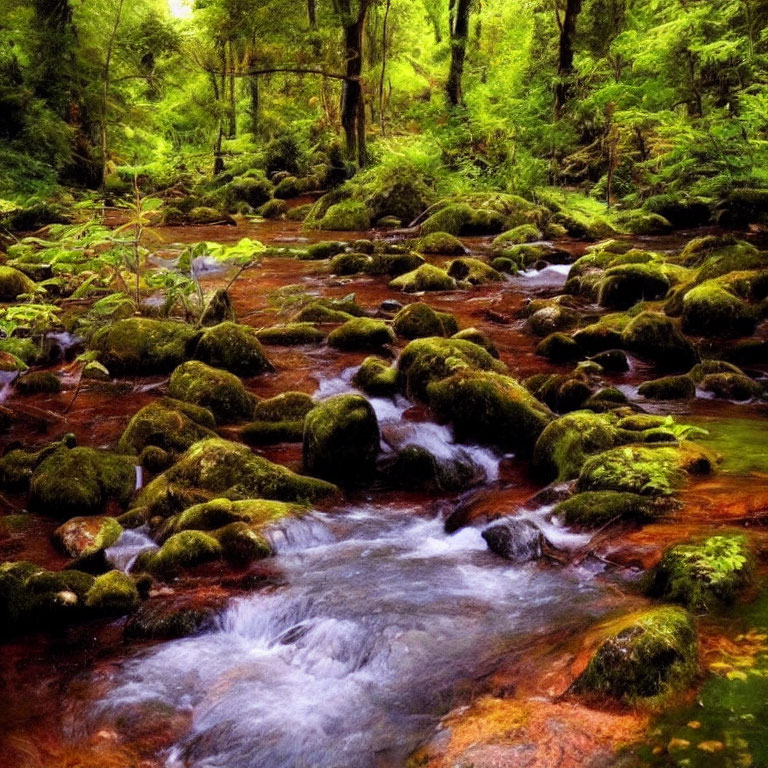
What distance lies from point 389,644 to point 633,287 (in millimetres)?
7921

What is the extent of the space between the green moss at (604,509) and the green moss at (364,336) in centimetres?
418

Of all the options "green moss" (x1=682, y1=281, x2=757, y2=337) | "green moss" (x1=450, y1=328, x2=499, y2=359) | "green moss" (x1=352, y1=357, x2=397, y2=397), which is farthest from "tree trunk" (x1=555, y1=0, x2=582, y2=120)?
"green moss" (x1=352, y1=357, x2=397, y2=397)

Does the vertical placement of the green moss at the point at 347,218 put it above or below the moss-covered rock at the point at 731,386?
above

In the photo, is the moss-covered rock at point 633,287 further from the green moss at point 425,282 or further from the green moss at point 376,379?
the green moss at point 376,379

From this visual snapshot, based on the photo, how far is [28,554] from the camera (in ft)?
14.1

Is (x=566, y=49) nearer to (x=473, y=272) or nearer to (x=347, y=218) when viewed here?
(x=347, y=218)

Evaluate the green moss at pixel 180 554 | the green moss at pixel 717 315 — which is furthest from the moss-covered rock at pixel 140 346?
the green moss at pixel 717 315

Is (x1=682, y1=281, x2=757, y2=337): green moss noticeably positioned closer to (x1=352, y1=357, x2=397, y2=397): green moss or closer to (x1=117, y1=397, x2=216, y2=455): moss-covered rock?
(x1=352, y1=357, x2=397, y2=397): green moss

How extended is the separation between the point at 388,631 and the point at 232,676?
81 centimetres

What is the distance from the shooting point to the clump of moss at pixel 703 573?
3.14 m

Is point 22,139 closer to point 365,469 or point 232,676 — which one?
point 365,469

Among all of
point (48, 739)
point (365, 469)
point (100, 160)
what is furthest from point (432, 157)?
point (48, 739)

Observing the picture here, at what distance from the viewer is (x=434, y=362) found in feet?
21.9

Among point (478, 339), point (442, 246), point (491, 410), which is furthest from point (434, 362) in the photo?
point (442, 246)
